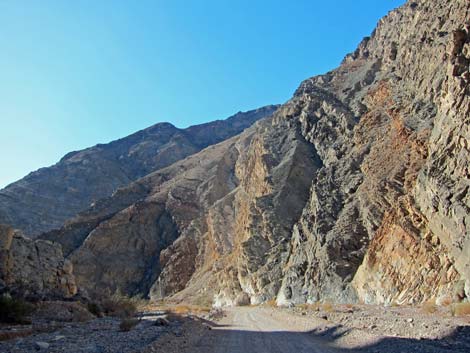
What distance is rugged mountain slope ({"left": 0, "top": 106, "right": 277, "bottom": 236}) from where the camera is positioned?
106 m

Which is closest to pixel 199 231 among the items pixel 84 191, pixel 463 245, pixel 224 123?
pixel 84 191

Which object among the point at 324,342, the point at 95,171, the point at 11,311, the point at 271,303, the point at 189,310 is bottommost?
the point at 271,303

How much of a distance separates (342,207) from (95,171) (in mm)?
111784

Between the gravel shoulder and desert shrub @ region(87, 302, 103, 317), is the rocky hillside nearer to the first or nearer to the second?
the gravel shoulder

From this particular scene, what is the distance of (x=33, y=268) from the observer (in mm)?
30703

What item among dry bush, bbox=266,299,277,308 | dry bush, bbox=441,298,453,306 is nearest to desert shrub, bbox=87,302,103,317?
dry bush, bbox=266,299,277,308

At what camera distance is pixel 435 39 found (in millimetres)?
40969

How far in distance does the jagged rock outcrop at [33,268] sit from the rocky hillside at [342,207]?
19946 millimetres

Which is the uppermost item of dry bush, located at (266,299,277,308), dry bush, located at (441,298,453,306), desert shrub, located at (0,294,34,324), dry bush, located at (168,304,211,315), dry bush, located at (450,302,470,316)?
desert shrub, located at (0,294,34,324)

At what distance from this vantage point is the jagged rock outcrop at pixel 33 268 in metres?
27.6

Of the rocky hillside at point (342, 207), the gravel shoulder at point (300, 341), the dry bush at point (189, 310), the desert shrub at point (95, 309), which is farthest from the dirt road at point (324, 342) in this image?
the dry bush at point (189, 310)

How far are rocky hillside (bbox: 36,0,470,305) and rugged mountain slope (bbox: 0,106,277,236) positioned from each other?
19.7 meters

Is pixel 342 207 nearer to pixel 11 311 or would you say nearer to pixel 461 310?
pixel 461 310

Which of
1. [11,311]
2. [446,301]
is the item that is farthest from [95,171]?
[446,301]
